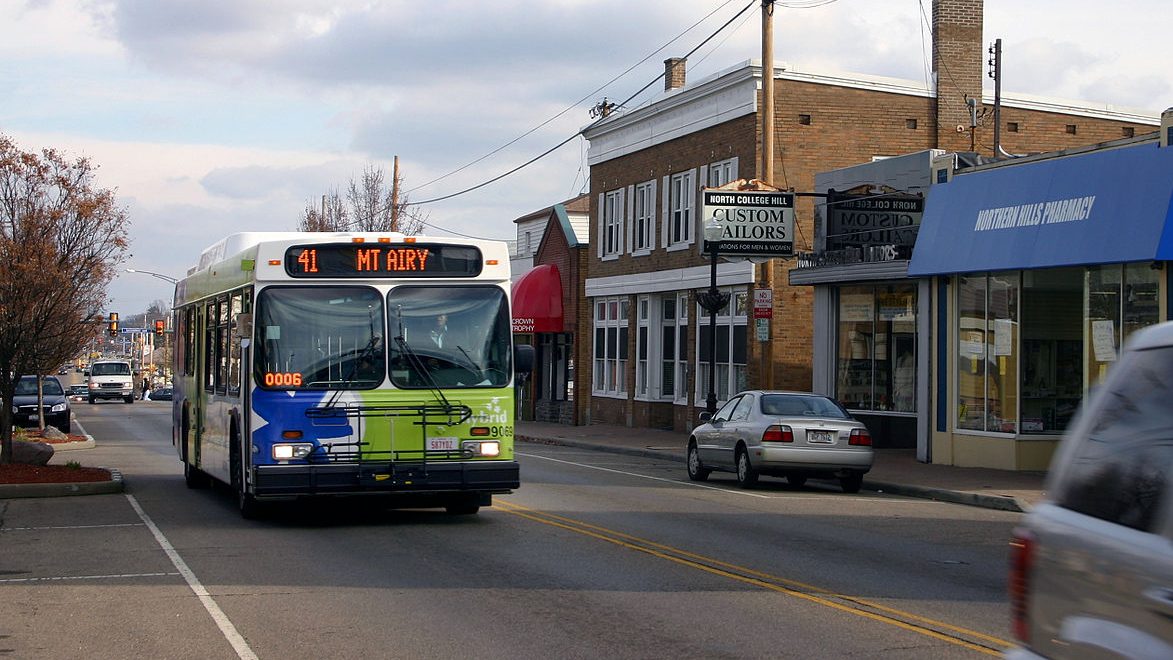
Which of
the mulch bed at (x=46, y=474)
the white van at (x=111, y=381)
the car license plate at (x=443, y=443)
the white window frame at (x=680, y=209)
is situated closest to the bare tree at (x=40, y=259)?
the mulch bed at (x=46, y=474)

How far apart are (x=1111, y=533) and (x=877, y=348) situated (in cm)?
2513

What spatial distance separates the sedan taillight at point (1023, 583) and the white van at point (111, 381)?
2789 inches

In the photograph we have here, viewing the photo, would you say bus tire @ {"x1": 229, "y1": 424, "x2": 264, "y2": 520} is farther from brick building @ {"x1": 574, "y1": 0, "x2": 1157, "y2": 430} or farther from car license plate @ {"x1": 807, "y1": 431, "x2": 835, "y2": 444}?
brick building @ {"x1": 574, "y1": 0, "x2": 1157, "y2": 430}

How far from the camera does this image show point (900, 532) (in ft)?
49.5

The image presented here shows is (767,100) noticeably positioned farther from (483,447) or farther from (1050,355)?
(483,447)

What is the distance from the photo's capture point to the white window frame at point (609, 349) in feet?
138

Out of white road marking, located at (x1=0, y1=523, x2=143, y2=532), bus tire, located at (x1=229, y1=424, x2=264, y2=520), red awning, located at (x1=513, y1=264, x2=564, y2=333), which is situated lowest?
white road marking, located at (x1=0, y1=523, x2=143, y2=532)

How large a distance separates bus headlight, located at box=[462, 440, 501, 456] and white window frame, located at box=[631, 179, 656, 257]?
25.4m

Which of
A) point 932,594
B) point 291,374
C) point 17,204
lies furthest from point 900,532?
point 17,204

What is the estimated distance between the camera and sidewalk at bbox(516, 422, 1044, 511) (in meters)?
19.0

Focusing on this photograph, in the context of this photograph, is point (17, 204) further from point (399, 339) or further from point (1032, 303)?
point (1032, 303)

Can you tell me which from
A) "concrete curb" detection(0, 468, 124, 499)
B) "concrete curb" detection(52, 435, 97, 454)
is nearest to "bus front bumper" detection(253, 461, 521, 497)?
"concrete curb" detection(0, 468, 124, 499)

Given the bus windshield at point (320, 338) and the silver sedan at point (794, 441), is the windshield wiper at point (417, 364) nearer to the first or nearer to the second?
the bus windshield at point (320, 338)

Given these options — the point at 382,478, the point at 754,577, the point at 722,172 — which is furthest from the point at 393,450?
the point at 722,172
